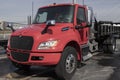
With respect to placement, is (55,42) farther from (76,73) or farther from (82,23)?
(82,23)

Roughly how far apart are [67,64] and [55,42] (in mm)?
936

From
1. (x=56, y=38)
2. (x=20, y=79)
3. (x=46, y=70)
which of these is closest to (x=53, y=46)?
(x=56, y=38)

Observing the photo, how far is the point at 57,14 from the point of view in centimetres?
984

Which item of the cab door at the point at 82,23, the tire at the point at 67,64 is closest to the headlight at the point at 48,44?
the tire at the point at 67,64

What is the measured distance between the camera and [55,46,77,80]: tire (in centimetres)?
A: 837

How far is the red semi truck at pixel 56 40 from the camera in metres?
8.24

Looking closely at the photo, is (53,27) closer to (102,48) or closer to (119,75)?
(119,75)

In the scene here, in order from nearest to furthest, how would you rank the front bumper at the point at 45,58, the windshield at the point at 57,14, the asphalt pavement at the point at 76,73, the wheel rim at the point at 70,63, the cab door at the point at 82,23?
the front bumper at the point at 45,58 → the wheel rim at the point at 70,63 → the asphalt pavement at the point at 76,73 → the windshield at the point at 57,14 → the cab door at the point at 82,23

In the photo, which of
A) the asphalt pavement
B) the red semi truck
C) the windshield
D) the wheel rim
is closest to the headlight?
the red semi truck

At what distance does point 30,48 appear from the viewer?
837 cm

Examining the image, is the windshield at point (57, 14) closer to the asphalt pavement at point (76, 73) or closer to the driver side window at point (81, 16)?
the driver side window at point (81, 16)

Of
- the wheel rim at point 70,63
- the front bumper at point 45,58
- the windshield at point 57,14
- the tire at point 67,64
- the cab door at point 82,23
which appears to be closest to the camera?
the front bumper at point 45,58

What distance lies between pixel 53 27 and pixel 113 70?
3128 millimetres

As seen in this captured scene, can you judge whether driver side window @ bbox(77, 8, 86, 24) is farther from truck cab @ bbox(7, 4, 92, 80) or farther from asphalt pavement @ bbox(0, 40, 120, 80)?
asphalt pavement @ bbox(0, 40, 120, 80)
